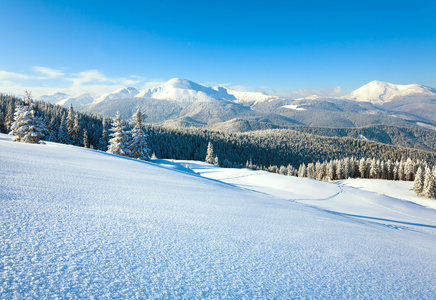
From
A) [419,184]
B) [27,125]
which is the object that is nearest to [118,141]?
[27,125]

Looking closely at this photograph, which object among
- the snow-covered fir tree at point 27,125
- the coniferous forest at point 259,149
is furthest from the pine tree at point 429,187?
the snow-covered fir tree at point 27,125

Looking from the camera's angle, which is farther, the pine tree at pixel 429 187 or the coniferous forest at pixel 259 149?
the coniferous forest at pixel 259 149

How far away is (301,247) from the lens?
2.82 meters

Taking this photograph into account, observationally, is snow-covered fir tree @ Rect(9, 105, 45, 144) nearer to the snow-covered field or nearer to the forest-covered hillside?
the snow-covered field

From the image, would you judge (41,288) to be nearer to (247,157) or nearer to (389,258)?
(389,258)

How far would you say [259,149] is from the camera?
136875 mm

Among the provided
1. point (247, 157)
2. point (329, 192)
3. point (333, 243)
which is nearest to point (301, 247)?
point (333, 243)

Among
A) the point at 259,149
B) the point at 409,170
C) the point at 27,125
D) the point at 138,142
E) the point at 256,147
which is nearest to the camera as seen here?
the point at 27,125

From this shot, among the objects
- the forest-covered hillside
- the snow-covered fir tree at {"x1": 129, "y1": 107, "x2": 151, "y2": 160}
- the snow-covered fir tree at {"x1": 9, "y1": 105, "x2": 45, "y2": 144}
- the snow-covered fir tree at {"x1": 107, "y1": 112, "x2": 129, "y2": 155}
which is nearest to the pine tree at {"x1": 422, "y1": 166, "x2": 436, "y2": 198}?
A: the snow-covered fir tree at {"x1": 129, "y1": 107, "x2": 151, "y2": 160}

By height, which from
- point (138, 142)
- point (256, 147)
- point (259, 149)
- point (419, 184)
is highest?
point (256, 147)

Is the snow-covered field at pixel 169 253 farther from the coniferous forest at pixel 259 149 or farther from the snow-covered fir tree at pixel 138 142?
the coniferous forest at pixel 259 149

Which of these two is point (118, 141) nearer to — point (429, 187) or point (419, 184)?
point (429, 187)

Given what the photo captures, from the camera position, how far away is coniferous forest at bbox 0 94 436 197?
4678 centimetres

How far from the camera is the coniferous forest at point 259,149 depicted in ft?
153
